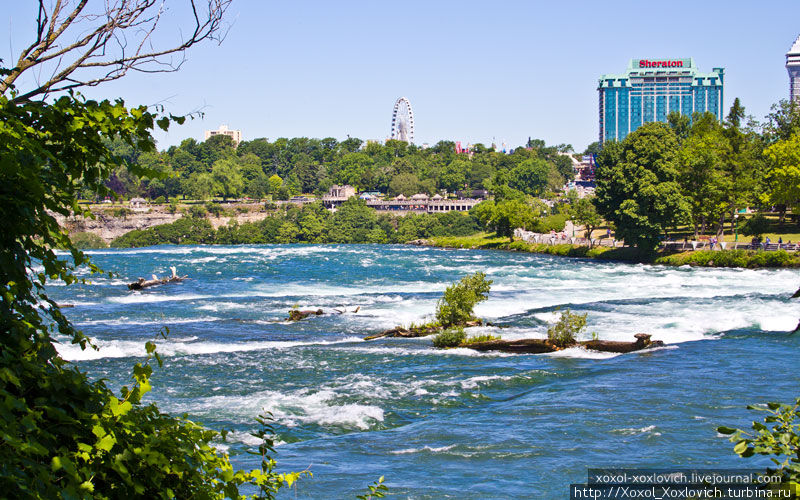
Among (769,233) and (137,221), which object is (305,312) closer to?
(769,233)

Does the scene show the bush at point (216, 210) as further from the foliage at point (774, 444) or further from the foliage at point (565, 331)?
the foliage at point (774, 444)

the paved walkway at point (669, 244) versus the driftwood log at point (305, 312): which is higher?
the paved walkway at point (669, 244)

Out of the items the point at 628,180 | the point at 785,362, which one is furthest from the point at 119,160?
the point at 628,180

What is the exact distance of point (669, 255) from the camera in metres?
61.8

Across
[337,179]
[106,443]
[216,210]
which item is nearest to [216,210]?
[216,210]

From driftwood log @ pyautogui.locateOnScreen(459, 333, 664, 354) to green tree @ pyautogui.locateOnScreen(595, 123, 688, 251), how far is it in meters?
37.8

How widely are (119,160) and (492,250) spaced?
A: 3264 inches

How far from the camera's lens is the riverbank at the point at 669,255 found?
5431cm

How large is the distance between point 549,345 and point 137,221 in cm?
11443

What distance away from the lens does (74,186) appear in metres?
5.92

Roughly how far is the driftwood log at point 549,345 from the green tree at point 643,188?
37.8 meters

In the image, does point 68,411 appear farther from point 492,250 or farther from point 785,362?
point 492,250

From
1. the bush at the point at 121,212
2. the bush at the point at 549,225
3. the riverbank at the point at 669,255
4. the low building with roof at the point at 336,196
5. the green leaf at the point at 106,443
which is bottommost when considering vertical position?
the riverbank at the point at 669,255

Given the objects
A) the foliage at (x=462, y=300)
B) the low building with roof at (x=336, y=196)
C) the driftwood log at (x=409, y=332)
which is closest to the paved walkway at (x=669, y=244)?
the foliage at (x=462, y=300)
